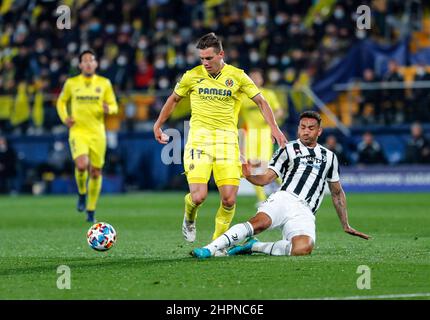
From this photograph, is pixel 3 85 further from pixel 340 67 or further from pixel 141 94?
pixel 340 67

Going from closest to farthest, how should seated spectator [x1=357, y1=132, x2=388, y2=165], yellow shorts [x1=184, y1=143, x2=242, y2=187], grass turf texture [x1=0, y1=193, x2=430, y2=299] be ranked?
1. grass turf texture [x1=0, y1=193, x2=430, y2=299]
2. yellow shorts [x1=184, y1=143, x2=242, y2=187]
3. seated spectator [x1=357, y1=132, x2=388, y2=165]

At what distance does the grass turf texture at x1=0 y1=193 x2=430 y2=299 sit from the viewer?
7.99 meters

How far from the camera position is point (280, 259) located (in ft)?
33.0

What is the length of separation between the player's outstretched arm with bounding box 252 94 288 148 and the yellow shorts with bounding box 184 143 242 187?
21.6 inches

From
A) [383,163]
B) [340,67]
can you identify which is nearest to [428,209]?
[383,163]

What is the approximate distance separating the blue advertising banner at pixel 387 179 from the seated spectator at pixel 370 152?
348 mm

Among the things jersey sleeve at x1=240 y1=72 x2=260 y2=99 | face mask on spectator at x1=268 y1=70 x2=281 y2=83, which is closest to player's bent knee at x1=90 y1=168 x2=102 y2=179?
jersey sleeve at x1=240 y1=72 x2=260 y2=99

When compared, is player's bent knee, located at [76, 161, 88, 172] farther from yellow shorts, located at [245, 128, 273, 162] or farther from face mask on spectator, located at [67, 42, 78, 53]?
face mask on spectator, located at [67, 42, 78, 53]

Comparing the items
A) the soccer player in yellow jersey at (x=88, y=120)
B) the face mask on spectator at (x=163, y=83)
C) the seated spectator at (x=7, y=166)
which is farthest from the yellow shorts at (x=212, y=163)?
the seated spectator at (x=7, y=166)

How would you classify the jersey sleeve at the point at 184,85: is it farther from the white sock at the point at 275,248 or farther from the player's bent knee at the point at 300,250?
the player's bent knee at the point at 300,250

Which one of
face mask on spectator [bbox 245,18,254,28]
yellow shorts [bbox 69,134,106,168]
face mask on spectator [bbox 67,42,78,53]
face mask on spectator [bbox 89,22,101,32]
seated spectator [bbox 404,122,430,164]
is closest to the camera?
yellow shorts [bbox 69,134,106,168]

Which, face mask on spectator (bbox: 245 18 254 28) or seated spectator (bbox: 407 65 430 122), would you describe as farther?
face mask on spectator (bbox: 245 18 254 28)

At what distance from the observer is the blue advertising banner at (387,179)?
2509 cm
